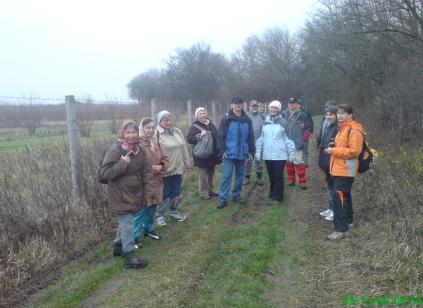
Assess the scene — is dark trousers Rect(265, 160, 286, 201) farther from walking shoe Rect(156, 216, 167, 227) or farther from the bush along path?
walking shoe Rect(156, 216, 167, 227)

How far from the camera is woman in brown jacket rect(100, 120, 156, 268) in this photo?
4.82 meters

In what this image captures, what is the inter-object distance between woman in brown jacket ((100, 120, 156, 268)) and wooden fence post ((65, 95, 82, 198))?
150 centimetres

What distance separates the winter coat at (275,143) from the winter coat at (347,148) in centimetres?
199

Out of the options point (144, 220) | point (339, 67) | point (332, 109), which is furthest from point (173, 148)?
point (339, 67)

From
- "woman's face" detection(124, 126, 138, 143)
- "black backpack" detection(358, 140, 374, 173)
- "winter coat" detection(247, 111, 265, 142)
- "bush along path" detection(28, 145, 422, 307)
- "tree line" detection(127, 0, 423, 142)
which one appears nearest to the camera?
"bush along path" detection(28, 145, 422, 307)

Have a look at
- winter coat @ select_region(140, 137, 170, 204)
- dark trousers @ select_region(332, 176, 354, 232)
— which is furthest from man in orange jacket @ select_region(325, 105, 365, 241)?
winter coat @ select_region(140, 137, 170, 204)

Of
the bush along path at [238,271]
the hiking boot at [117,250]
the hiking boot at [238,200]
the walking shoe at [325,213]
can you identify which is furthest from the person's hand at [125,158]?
the walking shoe at [325,213]

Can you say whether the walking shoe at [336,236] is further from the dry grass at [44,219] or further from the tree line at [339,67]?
the tree line at [339,67]

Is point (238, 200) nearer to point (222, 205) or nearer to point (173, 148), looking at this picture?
point (222, 205)

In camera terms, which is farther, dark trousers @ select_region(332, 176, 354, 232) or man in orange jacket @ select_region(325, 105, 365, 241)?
dark trousers @ select_region(332, 176, 354, 232)

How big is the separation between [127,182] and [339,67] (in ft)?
77.3

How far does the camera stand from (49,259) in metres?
5.07

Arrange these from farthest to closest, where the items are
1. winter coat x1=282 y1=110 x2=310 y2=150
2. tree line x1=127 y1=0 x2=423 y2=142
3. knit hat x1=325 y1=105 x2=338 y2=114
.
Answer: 1. tree line x1=127 y1=0 x2=423 y2=142
2. winter coat x1=282 y1=110 x2=310 y2=150
3. knit hat x1=325 y1=105 x2=338 y2=114

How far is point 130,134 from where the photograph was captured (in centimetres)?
497
